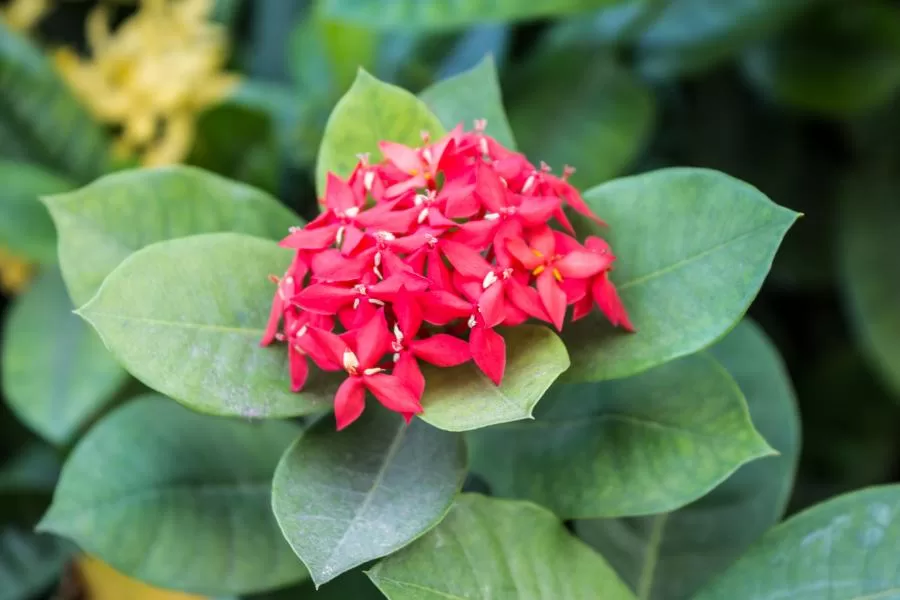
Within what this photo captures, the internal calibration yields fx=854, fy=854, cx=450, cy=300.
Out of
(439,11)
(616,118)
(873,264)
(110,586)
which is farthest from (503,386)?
(873,264)

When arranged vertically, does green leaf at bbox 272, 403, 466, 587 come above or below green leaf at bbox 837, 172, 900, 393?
above

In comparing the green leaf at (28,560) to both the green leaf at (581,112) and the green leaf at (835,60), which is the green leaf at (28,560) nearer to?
the green leaf at (581,112)

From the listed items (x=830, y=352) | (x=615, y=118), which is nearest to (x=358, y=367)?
(x=615, y=118)

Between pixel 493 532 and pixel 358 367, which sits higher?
pixel 358 367

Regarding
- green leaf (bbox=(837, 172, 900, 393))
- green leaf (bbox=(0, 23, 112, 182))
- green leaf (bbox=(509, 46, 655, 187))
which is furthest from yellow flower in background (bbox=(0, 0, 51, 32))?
green leaf (bbox=(837, 172, 900, 393))

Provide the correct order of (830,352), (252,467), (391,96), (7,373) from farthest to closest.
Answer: (830,352)
(7,373)
(252,467)
(391,96)

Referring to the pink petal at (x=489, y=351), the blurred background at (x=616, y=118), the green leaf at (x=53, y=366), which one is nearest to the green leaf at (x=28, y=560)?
the blurred background at (x=616, y=118)

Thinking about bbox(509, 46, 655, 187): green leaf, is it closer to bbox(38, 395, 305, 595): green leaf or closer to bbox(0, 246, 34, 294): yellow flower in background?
bbox(38, 395, 305, 595): green leaf

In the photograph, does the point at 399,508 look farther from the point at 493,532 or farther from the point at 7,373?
the point at 7,373
